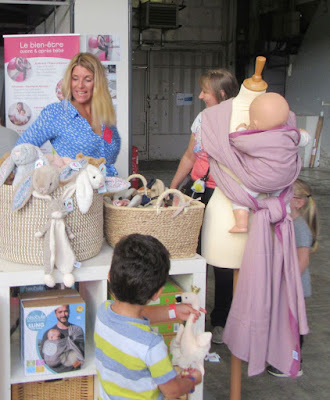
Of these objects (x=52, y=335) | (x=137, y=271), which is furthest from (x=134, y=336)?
(x=52, y=335)

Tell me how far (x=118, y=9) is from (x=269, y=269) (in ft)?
7.99

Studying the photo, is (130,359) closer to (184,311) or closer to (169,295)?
(184,311)

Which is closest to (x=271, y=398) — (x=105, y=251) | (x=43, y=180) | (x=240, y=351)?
(x=240, y=351)

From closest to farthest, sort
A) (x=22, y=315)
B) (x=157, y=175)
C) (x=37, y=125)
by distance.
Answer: (x=22, y=315) < (x=37, y=125) < (x=157, y=175)

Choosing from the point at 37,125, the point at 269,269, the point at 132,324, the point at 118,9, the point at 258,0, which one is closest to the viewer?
the point at 132,324

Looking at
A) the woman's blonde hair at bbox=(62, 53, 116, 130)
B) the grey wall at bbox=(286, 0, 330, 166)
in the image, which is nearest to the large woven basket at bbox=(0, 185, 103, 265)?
the woman's blonde hair at bbox=(62, 53, 116, 130)

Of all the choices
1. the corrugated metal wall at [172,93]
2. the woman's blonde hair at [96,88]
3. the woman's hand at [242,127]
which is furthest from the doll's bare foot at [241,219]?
the corrugated metal wall at [172,93]

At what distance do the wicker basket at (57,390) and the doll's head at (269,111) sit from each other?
117 cm

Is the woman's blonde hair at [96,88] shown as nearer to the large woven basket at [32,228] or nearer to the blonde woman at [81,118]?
the blonde woman at [81,118]

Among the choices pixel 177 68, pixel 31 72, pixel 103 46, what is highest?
pixel 177 68

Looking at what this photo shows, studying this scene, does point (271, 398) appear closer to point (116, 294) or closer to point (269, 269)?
point (269, 269)

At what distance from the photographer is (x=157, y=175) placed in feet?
35.0

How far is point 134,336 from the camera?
152 centimetres

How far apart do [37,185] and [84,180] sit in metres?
0.16
